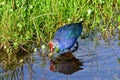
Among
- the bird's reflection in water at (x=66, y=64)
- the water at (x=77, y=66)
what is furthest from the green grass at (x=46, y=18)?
the bird's reflection in water at (x=66, y=64)

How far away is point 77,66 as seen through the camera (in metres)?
6.58

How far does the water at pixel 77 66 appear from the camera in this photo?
20.3 ft

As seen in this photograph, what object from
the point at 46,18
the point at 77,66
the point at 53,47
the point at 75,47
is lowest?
the point at 77,66

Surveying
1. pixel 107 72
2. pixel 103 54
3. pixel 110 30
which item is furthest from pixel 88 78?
pixel 110 30

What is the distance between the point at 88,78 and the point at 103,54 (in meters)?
0.94

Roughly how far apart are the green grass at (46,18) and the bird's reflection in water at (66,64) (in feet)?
2.00

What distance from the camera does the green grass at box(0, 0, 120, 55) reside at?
7211 millimetres

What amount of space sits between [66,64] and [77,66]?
210 millimetres

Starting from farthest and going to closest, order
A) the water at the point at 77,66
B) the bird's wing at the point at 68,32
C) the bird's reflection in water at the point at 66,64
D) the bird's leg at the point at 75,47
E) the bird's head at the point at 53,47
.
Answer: the bird's leg at the point at 75,47 → the bird's wing at the point at 68,32 → the bird's head at the point at 53,47 → the bird's reflection in water at the point at 66,64 → the water at the point at 77,66

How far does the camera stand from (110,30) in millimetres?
7715

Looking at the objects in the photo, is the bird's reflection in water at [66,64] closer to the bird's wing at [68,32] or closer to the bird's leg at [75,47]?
the bird's leg at [75,47]

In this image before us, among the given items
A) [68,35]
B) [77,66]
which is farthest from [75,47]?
[77,66]

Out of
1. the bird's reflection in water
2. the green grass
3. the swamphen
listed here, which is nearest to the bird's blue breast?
the swamphen

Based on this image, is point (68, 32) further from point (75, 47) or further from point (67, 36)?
point (75, 47)
